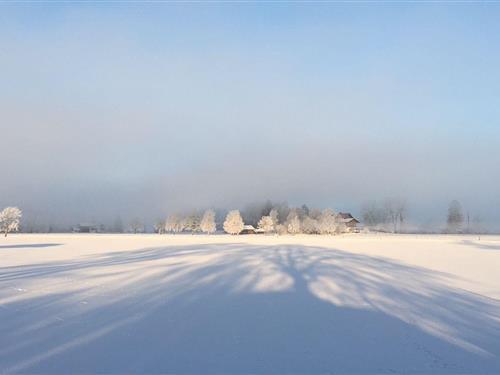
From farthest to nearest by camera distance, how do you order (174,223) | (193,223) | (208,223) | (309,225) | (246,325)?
(174,223)
(193,223)
(208,223)
(309,225)
(246,325)

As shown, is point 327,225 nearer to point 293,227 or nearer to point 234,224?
point 293,227

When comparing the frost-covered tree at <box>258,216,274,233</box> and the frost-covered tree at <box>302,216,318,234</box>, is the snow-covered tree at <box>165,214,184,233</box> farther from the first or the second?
the frost-covered tree at <box>302,216,318,234</box>

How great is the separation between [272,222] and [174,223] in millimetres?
52358

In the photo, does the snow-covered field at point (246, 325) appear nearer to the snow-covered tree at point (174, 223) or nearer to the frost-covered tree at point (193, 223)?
the frost-covered tree at point (193, 223)

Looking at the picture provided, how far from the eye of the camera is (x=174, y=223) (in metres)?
164

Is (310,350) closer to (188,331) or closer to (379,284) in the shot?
(188,331)

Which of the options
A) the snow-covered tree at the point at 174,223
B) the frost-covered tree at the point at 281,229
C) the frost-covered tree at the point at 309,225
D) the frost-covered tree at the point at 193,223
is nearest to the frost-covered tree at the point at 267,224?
the frost-covered tree at the point at 281,229

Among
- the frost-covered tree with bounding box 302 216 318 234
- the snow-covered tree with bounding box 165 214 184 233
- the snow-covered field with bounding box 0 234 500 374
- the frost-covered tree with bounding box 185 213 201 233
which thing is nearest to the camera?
the snow-covered field with bounding box 0 234 500 374

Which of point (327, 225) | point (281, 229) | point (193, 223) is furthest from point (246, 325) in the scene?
point (193, 223)

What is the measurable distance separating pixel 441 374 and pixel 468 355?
4.92 feet

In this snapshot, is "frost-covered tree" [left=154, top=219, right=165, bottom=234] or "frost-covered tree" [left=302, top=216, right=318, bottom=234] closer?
"frost-covered tree" [left=302, top=216, right=318, bottom=234]

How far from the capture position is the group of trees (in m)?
129

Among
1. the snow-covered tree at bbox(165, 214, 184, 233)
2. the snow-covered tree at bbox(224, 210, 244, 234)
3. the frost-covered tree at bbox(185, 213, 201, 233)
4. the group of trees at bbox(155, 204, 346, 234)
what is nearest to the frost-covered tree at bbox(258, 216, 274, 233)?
the group of trees at bbox(155, 204, 346, 234)

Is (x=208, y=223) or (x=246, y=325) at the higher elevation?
(x=208, y=223)
